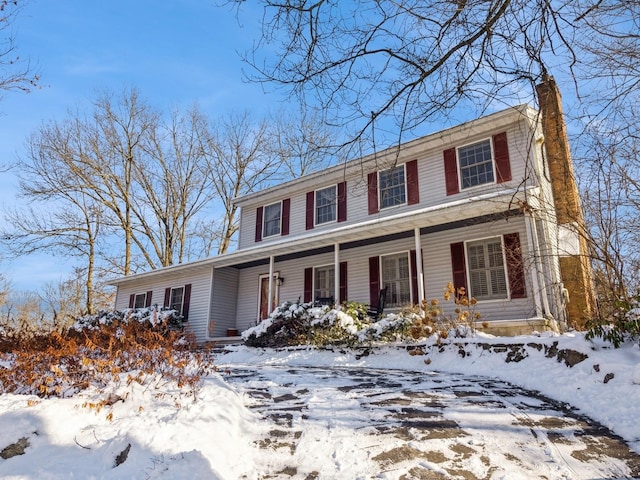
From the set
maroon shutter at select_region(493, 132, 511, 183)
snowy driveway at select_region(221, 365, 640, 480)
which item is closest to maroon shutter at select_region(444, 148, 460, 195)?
maroon shutter at select_region(493, 132, 511, 183)

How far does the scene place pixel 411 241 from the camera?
1091 cm

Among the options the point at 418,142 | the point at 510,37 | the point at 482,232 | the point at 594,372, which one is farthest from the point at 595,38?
the point at 418,142

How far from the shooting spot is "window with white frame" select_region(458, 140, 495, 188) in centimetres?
1030

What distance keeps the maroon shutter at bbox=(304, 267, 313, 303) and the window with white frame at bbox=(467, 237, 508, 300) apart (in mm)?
4873

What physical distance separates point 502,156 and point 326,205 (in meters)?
5.57

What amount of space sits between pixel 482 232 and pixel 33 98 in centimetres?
948

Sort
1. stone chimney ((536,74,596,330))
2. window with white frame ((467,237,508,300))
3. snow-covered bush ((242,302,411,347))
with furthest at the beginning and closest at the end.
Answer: window with white frame ((467,237,508,300))
snow-covered bush ((242,302,411,347))
stone chimney ((536,74,596,330))

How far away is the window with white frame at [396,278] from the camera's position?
10.9 m

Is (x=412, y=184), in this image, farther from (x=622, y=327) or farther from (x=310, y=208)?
(x=622, y=327)

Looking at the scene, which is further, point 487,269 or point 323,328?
point 487,269

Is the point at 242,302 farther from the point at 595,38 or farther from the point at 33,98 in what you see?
the point at 595,38

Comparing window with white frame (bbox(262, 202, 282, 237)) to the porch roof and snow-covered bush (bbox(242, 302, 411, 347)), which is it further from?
snow-covered bush (bbox(242, 302, 411, 347))

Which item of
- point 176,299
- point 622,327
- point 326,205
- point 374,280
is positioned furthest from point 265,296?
point 622,327

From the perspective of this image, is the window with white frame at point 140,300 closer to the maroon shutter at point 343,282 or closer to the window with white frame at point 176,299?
the window with white frame at point 176,299
